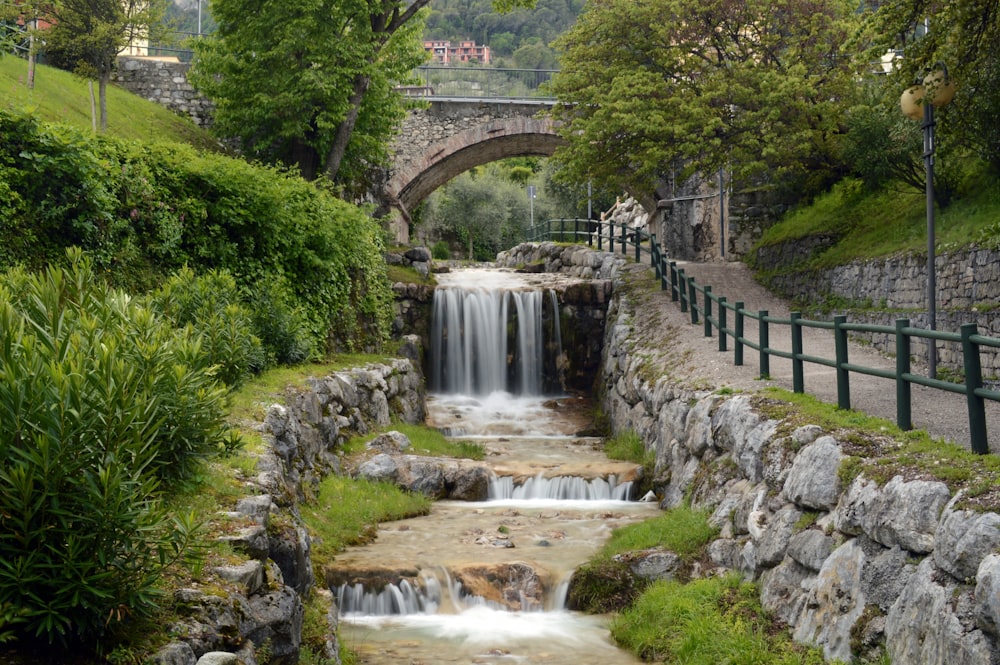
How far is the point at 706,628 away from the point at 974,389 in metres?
2.82

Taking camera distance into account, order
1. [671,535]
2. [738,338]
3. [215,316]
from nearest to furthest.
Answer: [215,316]
[671,535]
[738,338]

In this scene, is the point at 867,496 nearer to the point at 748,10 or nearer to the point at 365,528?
the point at 365,528

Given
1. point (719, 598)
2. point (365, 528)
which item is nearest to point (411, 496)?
point (365, 528)

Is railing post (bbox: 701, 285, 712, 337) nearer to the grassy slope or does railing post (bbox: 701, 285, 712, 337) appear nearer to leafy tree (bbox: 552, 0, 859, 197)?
leafy tree (bbox: 552, 0, 859, 197)

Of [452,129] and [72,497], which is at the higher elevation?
[452,129]

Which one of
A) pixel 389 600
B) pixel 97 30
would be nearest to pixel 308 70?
pixel 97 30

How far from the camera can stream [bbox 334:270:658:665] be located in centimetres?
765

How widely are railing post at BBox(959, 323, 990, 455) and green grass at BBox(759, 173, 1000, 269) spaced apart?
24.1 feet

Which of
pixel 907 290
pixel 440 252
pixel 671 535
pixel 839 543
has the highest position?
pixel 440 252

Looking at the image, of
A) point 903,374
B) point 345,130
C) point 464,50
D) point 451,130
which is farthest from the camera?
point 464,50

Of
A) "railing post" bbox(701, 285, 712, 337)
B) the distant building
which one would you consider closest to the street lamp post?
"railing post" bbox(701, 285, 712, 337)

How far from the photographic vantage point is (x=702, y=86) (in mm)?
18297

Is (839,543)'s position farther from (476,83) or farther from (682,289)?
(476,83)

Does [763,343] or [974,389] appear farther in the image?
[763,343]
